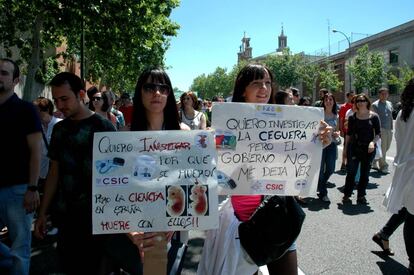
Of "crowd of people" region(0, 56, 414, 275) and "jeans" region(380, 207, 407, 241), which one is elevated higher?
"crowd of people" region(0, 56, 414, 275)

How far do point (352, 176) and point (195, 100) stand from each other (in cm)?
328

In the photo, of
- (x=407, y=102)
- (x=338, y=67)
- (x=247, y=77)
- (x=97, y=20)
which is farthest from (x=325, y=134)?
(x=338, y=67)

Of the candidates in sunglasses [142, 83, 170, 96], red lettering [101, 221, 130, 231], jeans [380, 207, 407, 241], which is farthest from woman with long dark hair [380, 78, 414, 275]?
red lettering [101, 221, 130, 231]

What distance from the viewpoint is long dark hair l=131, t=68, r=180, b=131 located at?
2.74 m

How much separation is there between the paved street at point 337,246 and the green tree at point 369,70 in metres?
41.9

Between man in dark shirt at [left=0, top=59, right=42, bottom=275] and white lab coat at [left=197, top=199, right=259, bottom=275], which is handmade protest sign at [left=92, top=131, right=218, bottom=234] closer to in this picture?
white lab coat at [left=197, top=199, right=259, bottom=275]

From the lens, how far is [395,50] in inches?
1836

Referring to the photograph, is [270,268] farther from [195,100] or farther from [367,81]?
[367,81]

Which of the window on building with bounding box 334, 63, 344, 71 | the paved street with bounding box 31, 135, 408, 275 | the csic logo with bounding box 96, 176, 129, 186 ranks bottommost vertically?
the paved street with bounding box 31, 135, 408, 275

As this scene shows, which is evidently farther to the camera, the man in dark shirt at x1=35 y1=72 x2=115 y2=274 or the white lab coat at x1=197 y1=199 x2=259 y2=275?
the man in dark shirt at x1=35 y1=72 x2=115 y2=274

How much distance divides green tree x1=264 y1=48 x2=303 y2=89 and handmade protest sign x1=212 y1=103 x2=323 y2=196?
206 ft

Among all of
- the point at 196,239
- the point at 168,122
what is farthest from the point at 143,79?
the point at 196,239

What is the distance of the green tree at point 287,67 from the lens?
6481 cm

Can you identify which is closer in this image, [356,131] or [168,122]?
[168,122]
